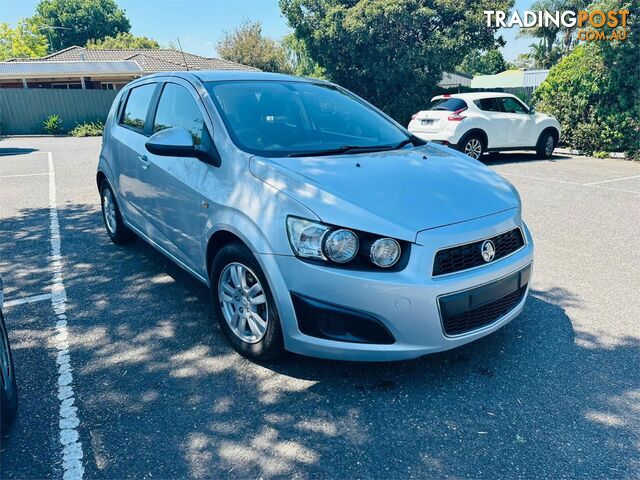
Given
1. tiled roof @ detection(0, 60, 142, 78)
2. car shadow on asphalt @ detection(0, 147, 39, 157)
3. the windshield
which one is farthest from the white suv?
tiled roof @ detection(0, 60, 142, 78)

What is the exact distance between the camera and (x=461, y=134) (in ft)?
34.1

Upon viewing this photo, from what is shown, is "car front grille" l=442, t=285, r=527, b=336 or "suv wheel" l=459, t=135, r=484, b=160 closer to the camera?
"car front grille" l=442, t=285, r=527, b=336

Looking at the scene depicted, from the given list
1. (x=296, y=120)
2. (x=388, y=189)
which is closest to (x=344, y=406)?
(x=388, y=189)

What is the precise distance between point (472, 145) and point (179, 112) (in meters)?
8.53

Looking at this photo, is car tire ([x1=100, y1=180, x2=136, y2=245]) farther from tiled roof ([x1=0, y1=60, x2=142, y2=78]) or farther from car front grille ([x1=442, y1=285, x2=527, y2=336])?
tiled roof ([x1=0, y1=60, x2=142, y2=78])

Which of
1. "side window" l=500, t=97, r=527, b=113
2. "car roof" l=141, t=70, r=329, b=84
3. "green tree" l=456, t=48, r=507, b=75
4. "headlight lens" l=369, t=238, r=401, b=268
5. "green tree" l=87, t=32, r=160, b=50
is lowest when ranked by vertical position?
"headlight lens" l=369, t=238, r=401, b=268

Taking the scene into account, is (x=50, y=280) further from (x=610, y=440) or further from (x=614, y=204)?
(x=614, y=204)

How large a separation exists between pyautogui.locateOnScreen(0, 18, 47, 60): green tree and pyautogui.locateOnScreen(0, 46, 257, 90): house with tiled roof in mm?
27923

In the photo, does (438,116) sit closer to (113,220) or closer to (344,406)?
(113,220)

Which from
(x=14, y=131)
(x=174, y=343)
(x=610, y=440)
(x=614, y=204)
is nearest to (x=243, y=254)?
(x=174, y=343)

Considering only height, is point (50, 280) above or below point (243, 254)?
below

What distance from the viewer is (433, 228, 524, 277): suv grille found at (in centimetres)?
253

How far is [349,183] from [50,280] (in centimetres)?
322

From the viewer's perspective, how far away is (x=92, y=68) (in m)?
26.2
